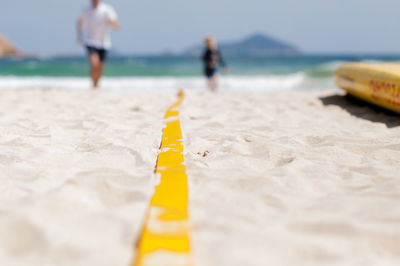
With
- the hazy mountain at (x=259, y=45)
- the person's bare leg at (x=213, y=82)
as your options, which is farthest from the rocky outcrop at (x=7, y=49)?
the hazy mountain at (x=259, y=45)

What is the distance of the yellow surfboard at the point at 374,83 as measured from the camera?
10.9 feet

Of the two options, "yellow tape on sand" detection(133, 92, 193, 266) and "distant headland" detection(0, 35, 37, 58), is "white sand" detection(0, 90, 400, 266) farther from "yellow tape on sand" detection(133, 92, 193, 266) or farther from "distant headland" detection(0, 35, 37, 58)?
"distant headland" detection(0, 35, 37, 58)

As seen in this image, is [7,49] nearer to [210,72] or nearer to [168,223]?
[210,72]

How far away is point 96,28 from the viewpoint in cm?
601

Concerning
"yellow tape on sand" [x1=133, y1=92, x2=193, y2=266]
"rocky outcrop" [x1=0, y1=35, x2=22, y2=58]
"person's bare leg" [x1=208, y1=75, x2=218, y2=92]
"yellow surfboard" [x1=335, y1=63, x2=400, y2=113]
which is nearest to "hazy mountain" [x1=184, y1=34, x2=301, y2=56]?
"rocky outcrop" [x1=0, y1=35, x2=22, y2=58]

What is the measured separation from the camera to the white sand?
1090mm

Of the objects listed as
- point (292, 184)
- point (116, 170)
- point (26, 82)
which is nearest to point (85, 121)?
point (116, 170)

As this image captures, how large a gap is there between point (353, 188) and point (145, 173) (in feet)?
2.98

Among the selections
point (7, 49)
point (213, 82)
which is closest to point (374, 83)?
point (213, 82)

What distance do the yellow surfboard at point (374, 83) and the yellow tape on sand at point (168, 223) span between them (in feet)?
7.40

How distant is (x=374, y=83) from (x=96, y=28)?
13.7 feet

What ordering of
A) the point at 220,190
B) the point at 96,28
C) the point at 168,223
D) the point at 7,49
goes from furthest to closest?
1. the point at 7,49
2. the point at 96,28
3. the point at 220,190
4. the point at 168,223

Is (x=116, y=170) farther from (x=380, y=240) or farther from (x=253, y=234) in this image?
(x=380, y=240)

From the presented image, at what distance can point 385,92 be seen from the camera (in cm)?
345
